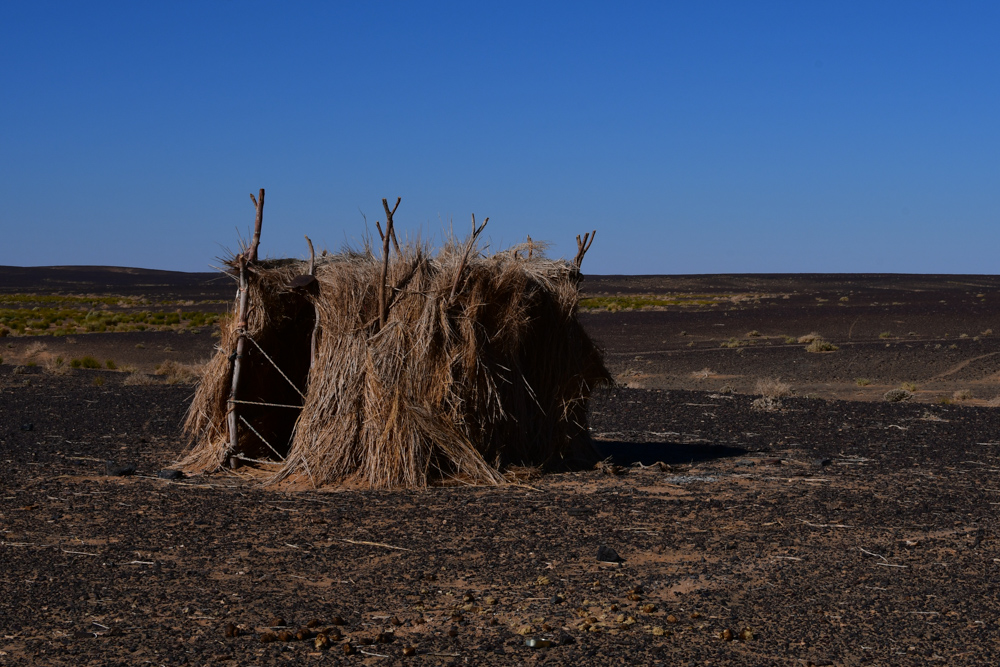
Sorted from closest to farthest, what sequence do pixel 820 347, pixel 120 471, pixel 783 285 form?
1. pixel 120 471
2. pixel 820 347
3. pixel 783 285

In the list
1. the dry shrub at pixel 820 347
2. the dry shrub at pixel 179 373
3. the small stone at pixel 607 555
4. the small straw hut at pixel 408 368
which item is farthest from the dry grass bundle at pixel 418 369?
the dry shrub at pixel 820 347

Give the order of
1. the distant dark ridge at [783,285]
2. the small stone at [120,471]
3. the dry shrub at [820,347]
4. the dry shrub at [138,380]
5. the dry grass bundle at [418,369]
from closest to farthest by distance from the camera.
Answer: the dry grass bundle at [418,369] → the small stone at [120,471] → the dry shrub at [138,380] → the dry shrub at [820,347] → the distant dark ridge at [783,285]

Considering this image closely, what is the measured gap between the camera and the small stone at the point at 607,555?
268 inches

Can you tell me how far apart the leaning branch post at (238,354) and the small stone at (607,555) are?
15.7 feet

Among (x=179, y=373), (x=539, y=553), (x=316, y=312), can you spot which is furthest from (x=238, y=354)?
(x=179, y=373)

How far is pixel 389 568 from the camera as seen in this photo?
6660 millimetres

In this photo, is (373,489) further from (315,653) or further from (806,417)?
(806,417)

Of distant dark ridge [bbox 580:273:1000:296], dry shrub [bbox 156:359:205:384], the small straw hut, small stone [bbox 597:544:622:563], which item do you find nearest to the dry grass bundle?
the small straw hut

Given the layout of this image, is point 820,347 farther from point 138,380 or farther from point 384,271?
point 384,271

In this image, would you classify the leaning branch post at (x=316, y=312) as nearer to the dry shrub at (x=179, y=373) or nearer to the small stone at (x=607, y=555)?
the small stone at (x=607, y=555)

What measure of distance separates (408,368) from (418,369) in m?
0.09

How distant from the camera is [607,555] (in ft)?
22.4

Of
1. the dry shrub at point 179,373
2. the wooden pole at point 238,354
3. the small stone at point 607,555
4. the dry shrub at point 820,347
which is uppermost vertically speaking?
the wooden pole at point 238,354

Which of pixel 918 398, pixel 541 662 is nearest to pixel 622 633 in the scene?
pixel 541 662
